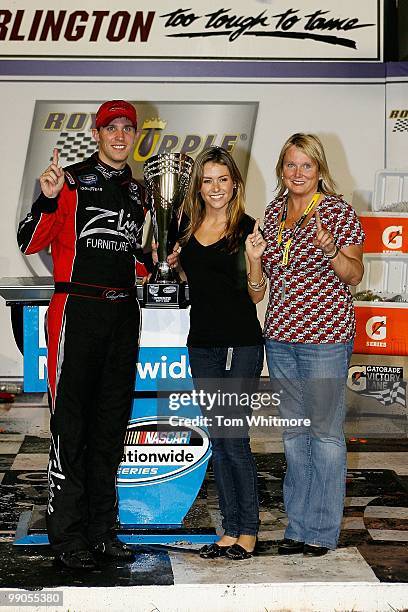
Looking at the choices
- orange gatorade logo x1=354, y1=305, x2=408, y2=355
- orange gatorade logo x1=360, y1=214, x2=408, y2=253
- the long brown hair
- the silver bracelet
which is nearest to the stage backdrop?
orange gatorade logo x1=360, y1=214, x2=408, y2=253

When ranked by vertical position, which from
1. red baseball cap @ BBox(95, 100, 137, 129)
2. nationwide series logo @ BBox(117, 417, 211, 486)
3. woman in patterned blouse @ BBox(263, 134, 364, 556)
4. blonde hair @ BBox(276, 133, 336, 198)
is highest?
red baseball cap @ BBox(95, 100, 137, 129)

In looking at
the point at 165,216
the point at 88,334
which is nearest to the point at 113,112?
the point at 165,216

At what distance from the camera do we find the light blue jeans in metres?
3.57

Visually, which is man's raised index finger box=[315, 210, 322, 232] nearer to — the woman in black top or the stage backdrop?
the woman in black top

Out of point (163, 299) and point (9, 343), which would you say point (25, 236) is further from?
point (9, 343)

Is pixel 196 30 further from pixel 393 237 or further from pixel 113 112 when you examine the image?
pixel 113 112

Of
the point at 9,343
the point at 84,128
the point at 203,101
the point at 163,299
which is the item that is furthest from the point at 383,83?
the point at 163,299

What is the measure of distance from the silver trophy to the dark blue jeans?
0.30 m

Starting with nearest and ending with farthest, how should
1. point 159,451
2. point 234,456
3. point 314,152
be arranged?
point 314,152
point 234,456
point 159,451

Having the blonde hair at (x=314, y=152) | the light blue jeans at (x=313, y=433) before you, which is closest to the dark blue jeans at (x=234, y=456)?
the light blue jeans at (x=313, y=433)

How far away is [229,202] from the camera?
11.7 ft

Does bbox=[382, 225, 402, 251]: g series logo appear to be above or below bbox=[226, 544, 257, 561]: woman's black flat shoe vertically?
above

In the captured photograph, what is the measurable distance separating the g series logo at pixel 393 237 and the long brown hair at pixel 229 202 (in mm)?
3330

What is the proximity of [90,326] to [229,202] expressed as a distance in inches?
26.6
